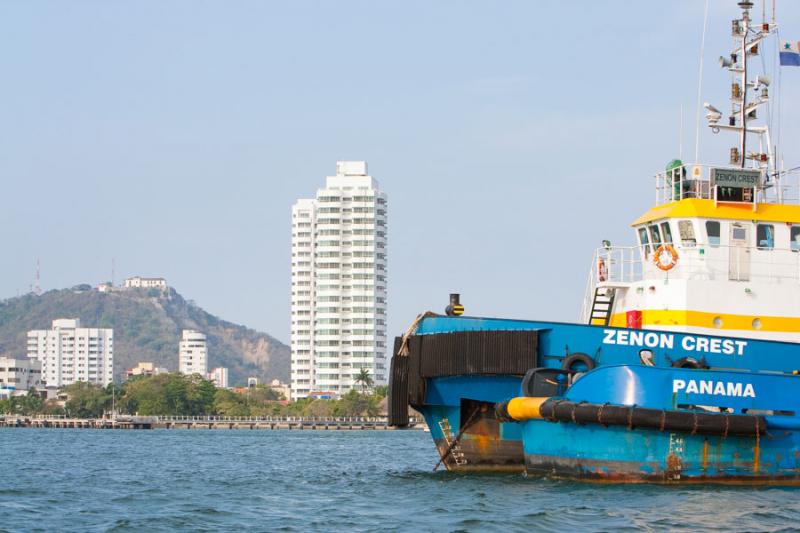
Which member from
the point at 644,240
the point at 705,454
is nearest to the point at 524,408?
the point at 705,454

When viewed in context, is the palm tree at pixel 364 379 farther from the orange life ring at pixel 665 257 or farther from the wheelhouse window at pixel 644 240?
the orange life ring at pixel 665 257

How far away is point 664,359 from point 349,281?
501ft

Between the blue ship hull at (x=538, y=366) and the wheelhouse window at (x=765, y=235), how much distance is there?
11.1 ft

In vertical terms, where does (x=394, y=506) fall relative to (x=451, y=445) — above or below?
below

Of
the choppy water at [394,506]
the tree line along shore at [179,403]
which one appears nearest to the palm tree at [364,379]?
the tree line along shore at [179,403]

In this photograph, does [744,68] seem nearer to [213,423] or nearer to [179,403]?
[213,423]

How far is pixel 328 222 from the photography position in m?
175

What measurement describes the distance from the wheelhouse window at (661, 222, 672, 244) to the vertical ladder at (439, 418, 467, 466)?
522cm

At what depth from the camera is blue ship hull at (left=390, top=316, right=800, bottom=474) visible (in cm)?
2019

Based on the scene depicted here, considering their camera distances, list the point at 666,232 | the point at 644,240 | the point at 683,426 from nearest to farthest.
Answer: the point at 683,426 < the point at 666,232 < the point at 644,240

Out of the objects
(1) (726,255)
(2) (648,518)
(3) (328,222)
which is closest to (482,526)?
(2) (648,518)

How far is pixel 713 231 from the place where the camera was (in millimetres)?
23375

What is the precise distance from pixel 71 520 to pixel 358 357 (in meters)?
153

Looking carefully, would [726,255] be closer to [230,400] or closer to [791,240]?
[791,240]
